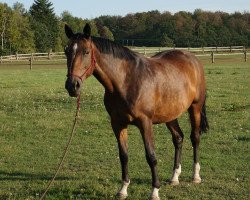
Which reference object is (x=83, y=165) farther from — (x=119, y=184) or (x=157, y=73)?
(x=157, y=73)

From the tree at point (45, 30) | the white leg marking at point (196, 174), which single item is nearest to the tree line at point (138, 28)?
the tree at point (45, 30)

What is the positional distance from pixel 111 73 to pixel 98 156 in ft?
10.9

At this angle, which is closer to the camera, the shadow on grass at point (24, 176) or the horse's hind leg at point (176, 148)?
the horse's hind leg at point (176, 148)

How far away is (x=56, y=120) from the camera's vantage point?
12406mm

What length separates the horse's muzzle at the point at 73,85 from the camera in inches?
203

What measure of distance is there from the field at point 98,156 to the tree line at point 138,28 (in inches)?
2215

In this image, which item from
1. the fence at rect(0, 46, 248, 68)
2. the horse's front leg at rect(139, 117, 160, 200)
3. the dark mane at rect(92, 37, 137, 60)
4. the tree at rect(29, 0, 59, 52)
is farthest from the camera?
the tree at rect(29, 0, 59, 52)

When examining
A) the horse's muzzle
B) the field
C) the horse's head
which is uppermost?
the horse's head

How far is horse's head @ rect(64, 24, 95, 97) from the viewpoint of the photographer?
520 centimetres

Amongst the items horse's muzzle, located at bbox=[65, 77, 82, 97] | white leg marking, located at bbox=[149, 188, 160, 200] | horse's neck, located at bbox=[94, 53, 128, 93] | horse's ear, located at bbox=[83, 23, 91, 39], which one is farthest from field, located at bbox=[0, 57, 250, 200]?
horse's ear, located at bbox=[83, 23, 91, 39]

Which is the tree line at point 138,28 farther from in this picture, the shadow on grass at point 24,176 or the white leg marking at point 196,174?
the white leg marking at point 196,174

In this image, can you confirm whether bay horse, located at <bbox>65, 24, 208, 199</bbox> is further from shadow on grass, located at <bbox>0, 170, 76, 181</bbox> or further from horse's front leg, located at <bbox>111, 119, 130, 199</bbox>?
shadow on grass, located at <bbox>0, 170, 76, 181</bbox>

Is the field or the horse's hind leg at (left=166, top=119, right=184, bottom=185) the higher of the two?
the horse's hind leg at (left=166, top=119, right=184, bottom=185)

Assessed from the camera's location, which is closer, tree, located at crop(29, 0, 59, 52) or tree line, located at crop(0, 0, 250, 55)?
tree line, located at crop(0, 0, 250, 55)
